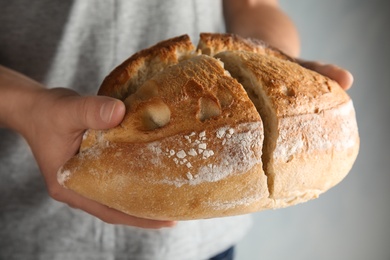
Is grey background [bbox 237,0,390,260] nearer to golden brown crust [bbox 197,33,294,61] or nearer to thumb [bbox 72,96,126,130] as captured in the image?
golden brown crust [bbox 197,33,294,61]

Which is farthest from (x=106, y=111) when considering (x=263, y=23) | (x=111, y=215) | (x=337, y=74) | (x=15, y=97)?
(x=263, y=23)

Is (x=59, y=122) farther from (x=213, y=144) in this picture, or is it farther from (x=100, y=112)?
(x=213, y=144)

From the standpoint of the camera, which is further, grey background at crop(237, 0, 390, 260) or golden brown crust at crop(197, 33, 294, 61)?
grey background at crop(237, 0, 390, 260)

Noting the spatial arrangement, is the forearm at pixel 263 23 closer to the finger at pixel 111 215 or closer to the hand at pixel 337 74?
the hand at pixel 337 74

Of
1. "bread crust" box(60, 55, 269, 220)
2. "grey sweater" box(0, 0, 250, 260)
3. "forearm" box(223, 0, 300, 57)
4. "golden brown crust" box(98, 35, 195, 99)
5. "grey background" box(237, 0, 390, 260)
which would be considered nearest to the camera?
"bread crust" box(60, 55, 269, 220)


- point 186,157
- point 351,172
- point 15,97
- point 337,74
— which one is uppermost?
point 337,74

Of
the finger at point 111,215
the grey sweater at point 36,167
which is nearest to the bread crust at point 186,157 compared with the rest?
the finger at point 111,215

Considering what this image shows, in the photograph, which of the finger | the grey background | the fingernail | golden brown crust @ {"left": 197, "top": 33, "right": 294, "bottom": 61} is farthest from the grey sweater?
the grey background
